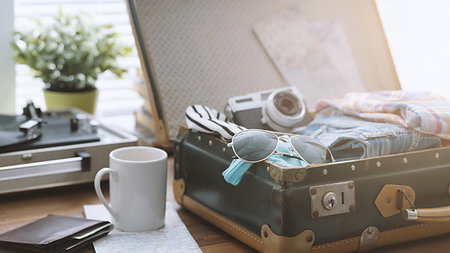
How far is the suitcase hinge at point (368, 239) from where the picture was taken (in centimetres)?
75

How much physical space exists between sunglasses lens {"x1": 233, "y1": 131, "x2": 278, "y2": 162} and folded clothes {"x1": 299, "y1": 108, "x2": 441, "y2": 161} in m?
0.14

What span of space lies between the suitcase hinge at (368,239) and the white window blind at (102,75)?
98 centimetres

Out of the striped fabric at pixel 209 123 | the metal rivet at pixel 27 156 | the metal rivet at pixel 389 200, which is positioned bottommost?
the metal rivet at pixel 389 200

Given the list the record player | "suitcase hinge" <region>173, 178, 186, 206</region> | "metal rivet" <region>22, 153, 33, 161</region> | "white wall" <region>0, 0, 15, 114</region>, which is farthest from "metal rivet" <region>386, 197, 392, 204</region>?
"white wall" <region>0, 0, 15, 114</region>

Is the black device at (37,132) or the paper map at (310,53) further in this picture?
the paper map at (310,53)

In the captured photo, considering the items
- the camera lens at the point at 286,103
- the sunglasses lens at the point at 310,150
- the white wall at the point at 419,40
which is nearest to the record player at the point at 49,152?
the camera lens at the point at 286,103

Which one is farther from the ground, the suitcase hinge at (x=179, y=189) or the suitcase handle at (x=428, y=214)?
the suitcase hinge at (x=179, y=189)

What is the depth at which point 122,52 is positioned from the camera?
61.3 inches

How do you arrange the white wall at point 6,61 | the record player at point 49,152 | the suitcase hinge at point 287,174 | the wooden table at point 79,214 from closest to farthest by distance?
1. the suitcase hinge at point 287,174
2. the wooden table at point 79,214
3. the record player at point 49,152
4. the white wall at point 6,61

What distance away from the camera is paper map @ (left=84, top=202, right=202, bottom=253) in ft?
2.49

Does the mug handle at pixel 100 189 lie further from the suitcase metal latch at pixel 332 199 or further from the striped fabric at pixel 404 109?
the striped fabric at pixel 404 109

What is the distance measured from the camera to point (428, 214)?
75cm

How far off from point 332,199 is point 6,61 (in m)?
1.19

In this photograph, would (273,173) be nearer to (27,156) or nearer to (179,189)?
(179,189)
